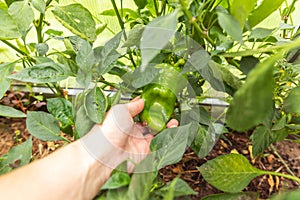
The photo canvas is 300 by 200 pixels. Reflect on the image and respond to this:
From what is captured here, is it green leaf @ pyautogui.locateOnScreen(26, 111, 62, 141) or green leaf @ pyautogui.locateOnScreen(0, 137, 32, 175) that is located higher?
green leaf @ pyautogui.locateOnScreen(26, 111, 62, 141)

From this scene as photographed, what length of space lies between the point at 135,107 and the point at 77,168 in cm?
15

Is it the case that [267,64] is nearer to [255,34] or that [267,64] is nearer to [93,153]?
[255,34]

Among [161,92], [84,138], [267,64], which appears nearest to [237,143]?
[161,92]

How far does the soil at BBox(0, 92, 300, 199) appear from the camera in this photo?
93cm

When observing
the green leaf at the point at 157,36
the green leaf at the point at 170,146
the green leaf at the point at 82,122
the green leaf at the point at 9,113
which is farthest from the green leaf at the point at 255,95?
the green leaf at the point at 9,113

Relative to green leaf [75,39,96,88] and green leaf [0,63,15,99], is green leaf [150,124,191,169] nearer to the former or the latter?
green leaf [75,39,96,88]

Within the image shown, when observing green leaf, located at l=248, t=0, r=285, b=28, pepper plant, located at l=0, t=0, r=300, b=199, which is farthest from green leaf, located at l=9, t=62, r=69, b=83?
green leaf, located at l=248, t=0, r=285, b=28

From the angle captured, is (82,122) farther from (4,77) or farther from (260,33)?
(260,33)

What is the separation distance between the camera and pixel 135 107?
0.69 m

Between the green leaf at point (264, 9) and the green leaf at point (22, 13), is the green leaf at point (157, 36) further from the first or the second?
the green leaf at point (22, 13)

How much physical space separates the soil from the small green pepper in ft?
0.70

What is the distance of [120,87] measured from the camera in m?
0.67

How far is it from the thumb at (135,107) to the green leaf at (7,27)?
24 centimetres

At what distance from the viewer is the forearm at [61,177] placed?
603mm
